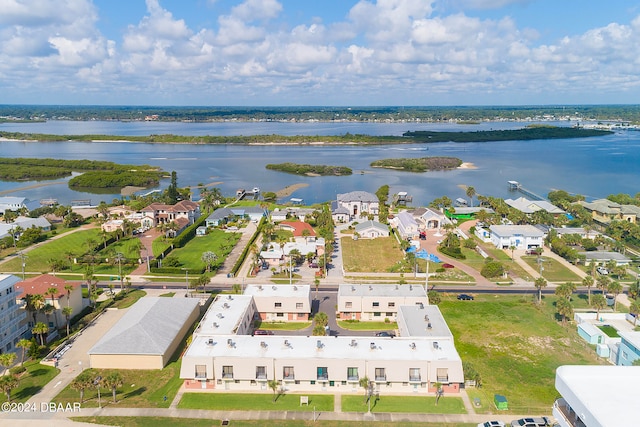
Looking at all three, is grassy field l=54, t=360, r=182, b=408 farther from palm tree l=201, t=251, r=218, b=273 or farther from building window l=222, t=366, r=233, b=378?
palm tree l=201, t=251, r=218, b=273

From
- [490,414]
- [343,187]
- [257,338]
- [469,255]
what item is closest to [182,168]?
[343,187]

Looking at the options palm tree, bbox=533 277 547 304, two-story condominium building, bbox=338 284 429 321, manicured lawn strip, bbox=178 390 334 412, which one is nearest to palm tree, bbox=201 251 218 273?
two-story condominium building, bbox=338 284 429 321

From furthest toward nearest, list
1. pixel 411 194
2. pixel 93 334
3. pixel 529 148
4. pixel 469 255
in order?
pixel 529 148 → pixel 411 194 → pixel 469 255 → pixel 93 334

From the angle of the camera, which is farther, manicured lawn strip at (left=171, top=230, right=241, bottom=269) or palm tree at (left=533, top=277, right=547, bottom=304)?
manicured lawn strip at (left=171, top=230, right=241, bottom=269)

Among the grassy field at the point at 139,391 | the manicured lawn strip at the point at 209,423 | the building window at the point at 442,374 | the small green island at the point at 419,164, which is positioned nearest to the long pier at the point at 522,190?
the small green island at the point at 419,164

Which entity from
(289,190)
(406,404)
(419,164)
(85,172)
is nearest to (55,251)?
(406,404)

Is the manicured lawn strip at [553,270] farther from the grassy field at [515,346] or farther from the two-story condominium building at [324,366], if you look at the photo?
the two-story condominium building at [324,366]

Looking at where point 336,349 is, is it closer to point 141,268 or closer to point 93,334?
point 93,334
